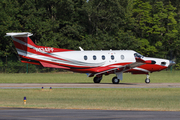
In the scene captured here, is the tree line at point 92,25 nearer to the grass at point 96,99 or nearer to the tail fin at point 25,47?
the tail fin at point 25,47

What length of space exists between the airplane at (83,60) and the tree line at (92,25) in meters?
24.6

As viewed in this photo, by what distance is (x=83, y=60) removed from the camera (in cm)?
3466

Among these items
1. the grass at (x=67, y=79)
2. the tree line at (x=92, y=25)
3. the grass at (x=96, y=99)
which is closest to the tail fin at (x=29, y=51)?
the grass at (x=67, y=79)

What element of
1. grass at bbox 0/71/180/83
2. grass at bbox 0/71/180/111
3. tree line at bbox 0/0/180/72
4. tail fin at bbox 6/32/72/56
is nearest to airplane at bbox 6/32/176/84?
tail fin at bbox 6/32/72/56

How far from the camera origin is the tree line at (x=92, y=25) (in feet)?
198

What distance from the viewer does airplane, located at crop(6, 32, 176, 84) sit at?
3375 cm

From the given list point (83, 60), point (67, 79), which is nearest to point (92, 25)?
point (67, 79)

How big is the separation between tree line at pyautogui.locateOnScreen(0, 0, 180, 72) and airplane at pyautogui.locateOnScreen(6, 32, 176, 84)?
24.6 m

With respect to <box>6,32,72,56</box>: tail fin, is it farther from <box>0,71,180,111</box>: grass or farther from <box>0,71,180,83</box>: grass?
<box>0,71,180,111</box>: grass

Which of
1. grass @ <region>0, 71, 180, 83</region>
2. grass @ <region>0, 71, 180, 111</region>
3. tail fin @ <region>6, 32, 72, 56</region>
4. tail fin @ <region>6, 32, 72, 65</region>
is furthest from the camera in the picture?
grass @ <region>0, 71, 180, 83</region>

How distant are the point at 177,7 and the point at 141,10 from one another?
11.1m

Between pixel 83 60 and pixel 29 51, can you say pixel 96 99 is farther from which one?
pixel 29 51

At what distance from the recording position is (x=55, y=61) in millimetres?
33844

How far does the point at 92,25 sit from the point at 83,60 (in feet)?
107
